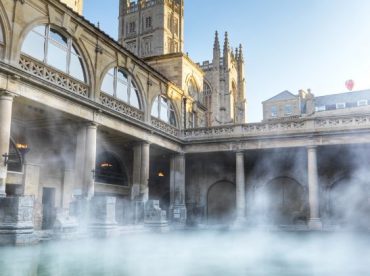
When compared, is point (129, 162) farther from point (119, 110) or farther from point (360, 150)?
point (360, 150)

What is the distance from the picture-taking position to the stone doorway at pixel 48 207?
18369 millimetres

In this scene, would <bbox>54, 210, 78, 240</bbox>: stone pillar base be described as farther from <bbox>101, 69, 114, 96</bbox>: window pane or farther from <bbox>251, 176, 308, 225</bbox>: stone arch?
<bbox>251, 176, 308, 225</bbox>: stone arch

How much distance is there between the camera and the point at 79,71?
59.2ft

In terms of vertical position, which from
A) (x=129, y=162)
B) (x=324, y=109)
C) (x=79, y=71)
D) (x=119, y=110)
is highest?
(x=324, y=109)

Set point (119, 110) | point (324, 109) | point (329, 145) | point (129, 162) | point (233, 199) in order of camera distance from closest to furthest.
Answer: point (119, 110), point (329, 145), point (129, 162), point (233, 199), point (324, 109)

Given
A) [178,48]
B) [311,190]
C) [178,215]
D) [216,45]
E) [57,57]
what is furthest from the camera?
[178,48]

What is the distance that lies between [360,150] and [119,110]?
1524 cm

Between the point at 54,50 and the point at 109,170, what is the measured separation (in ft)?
32.7

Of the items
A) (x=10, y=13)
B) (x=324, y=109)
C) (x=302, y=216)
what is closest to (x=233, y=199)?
(x=302, y=216)

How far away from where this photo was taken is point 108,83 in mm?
19969

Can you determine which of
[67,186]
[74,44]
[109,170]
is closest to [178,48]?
[109,170]

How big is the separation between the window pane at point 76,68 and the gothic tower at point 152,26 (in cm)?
4535

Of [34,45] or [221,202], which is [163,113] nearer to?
[221,202]

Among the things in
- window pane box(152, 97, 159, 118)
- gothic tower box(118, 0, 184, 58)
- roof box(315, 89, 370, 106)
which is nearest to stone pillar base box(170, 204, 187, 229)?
window pane box(152, 97, 159, 118)
